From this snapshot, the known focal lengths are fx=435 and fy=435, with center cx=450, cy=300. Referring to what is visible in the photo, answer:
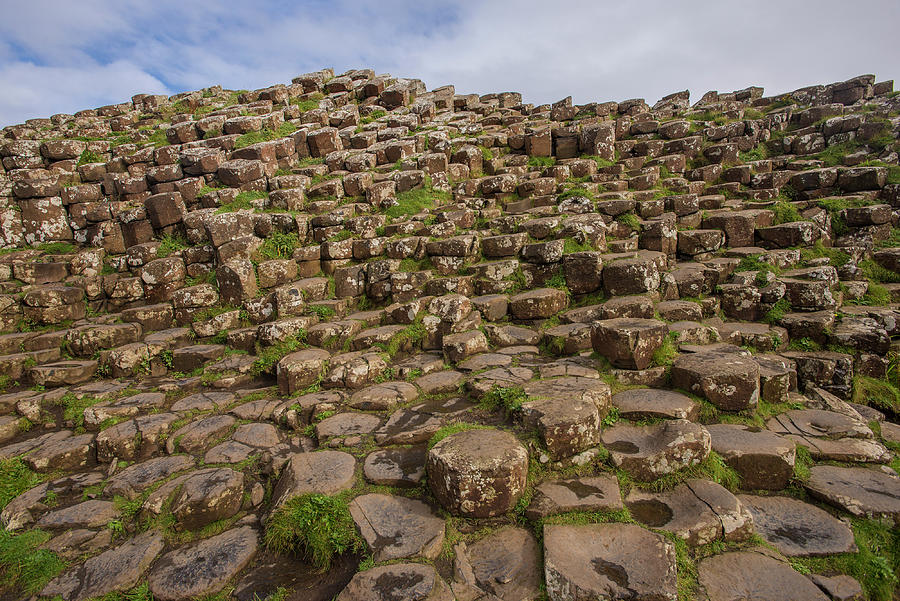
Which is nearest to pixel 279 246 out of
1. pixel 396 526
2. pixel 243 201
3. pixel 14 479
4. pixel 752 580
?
pixel 243 201

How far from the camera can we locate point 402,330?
6641 mm

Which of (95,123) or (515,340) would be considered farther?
(95,123)

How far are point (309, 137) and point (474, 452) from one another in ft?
37.8

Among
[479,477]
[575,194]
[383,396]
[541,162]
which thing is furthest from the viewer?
[541,162]

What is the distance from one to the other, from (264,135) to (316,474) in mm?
11458

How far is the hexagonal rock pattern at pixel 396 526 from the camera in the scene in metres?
3.17

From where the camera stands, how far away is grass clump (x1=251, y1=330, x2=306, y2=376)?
614cm

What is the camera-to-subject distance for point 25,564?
3502 millimetres

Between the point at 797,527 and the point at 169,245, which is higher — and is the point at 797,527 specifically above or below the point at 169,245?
below

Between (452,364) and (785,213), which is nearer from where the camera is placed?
(452,364)

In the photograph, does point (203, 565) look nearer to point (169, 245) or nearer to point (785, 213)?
point (169, 245)

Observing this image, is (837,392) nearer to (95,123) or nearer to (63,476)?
(63,476)

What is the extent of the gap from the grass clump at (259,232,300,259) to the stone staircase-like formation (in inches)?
2.2

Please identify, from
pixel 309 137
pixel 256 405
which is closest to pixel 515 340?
pixel 256 405
